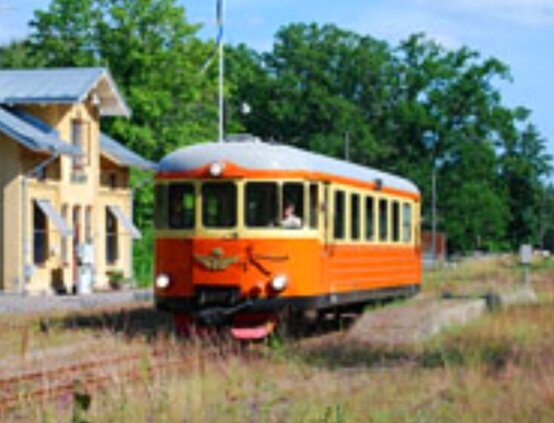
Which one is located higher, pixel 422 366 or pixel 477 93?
pixel 477 93

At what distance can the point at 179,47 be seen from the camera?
54.6m

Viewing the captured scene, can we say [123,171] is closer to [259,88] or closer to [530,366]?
[530,366]

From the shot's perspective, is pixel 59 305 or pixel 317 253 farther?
pixel 59 305

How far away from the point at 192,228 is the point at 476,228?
64.1 m

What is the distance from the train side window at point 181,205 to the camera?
1869cm

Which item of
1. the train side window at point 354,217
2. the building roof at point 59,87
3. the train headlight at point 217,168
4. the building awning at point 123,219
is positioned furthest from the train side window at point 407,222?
the building awning at point 123,219

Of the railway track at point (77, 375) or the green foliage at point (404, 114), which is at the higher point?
the green foliage at point (404, 114)

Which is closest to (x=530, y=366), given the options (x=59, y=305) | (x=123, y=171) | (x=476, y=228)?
(x=59, y=305)

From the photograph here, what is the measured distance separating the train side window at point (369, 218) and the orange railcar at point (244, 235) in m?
2.05

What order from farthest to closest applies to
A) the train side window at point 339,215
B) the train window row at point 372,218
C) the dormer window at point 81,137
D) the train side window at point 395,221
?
the dormer window at point 81,137, the train side window at point 395,221, the train window row at point 372,218, the train side window at point 339,215

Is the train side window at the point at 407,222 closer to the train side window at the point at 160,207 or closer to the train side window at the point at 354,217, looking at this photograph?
the train side window at the point at 354,217

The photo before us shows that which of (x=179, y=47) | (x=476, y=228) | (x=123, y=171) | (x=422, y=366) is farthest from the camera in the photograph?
(x=476, y=228)

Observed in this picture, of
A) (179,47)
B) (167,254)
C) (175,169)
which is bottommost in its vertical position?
(167,254)

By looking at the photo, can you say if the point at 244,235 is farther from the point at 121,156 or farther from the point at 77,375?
the point at 121,156
